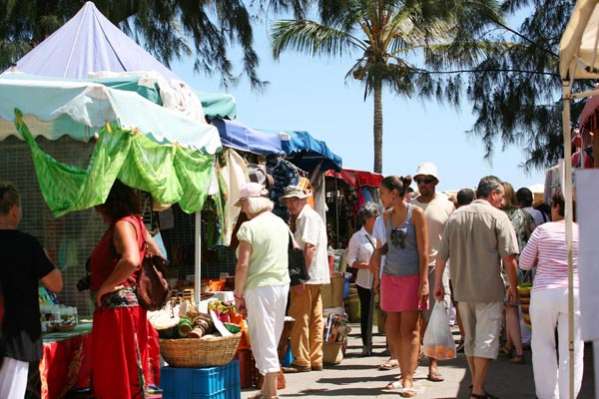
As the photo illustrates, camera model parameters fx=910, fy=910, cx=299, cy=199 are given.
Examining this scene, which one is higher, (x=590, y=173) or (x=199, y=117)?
(x=199, y=117)

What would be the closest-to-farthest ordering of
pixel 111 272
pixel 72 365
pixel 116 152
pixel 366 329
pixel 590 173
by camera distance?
pixel 590 173, pixel 111 272, pixel 116 152, pixel 72 365, pixel 366 329

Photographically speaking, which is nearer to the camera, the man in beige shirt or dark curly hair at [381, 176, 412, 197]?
the man in beige shirt

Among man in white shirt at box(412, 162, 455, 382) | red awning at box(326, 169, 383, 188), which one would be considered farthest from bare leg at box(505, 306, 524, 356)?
red awning at box(326, 169, 383, 188)

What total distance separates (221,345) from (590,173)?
141 inches

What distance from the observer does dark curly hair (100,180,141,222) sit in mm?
5949

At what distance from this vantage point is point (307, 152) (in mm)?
11492

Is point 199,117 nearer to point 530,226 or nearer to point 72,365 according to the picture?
point 72,365

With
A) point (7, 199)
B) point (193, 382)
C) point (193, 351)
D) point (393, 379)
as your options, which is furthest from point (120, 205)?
point (393, 379)

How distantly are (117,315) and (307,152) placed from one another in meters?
5.97

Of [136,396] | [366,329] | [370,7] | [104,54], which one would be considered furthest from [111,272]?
[370,7]

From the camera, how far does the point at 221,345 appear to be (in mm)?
6859

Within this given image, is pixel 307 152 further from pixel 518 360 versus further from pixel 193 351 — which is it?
pixel 193 351

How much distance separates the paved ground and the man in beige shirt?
73 cm

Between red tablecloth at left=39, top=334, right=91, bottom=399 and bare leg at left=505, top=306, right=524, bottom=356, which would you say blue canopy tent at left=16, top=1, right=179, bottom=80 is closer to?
red tablecloth at left=39, top=334, right=91, bottom=399
